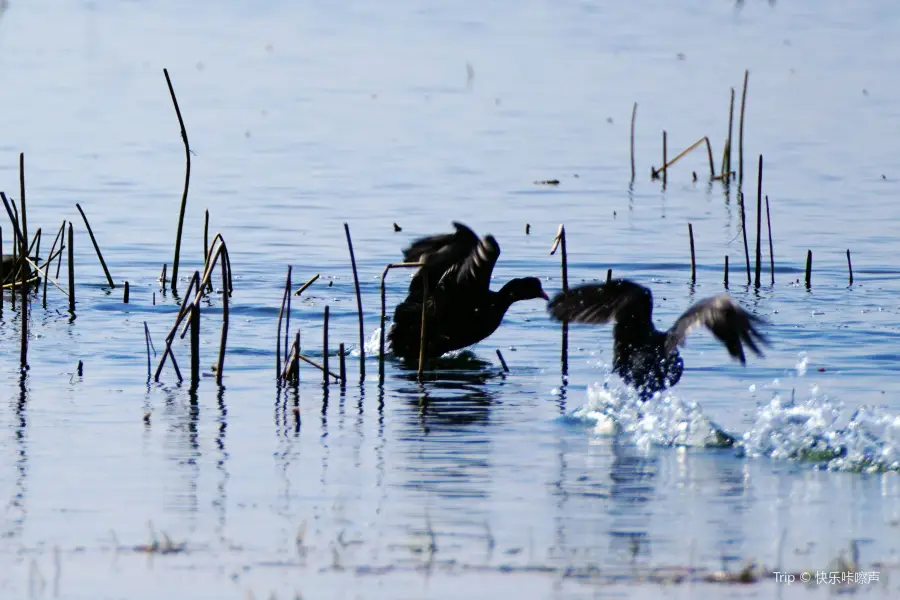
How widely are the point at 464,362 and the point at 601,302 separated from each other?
245 centimetres

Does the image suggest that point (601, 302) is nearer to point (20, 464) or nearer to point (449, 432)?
point (449, 432)

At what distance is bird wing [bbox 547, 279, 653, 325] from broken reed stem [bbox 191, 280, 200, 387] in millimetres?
1944

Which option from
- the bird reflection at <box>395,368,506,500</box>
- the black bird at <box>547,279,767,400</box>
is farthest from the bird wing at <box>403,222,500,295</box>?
the black bird at <box>547,279,767,400</box>

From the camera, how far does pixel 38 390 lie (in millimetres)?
9086

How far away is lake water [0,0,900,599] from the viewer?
6137mm

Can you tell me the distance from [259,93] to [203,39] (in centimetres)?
753

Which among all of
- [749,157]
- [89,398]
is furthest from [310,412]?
[749,157]

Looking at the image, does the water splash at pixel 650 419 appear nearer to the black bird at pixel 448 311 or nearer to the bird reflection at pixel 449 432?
the bird reflection at pixel 449 432

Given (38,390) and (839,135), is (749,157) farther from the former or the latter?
(38,390)

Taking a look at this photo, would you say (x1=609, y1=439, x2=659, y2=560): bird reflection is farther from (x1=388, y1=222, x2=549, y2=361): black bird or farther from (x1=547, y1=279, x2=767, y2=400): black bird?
(x1=388, y1=222, x2=549, y2=361): black bird

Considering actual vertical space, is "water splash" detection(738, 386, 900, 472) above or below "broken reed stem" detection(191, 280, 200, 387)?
below

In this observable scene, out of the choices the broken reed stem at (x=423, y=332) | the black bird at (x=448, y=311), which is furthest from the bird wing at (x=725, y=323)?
the black bird at (x=448, y=311)

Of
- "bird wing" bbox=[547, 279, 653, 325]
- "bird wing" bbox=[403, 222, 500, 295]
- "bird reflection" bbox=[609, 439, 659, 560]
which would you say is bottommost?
"bird reflection" bbox=[609, 439, 659, 560]

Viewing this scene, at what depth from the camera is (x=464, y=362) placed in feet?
35.3
